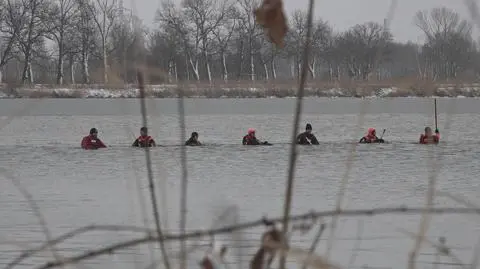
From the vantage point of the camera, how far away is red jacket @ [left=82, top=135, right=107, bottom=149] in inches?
806

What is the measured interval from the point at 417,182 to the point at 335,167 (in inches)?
121

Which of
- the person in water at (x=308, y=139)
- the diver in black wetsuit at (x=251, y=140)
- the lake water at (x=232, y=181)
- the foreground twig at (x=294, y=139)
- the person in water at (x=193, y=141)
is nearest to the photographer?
the foreground twig at (x=294, y=139)

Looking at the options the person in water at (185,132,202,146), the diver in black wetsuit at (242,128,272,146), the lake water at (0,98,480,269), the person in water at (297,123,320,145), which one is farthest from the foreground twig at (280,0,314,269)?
the diver in black wetsuit at (242,128,272,146)

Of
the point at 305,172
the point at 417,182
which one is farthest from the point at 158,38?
the point at 305,172

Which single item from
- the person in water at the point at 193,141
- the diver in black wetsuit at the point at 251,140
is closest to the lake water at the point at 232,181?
the person in water at the point at 193,141

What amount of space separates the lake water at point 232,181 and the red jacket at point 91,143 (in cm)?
21

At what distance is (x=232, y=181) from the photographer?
13828 mm

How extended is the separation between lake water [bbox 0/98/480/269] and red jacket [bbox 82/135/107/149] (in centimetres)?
21

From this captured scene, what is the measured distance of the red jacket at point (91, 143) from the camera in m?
20.5

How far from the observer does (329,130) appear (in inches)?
1081

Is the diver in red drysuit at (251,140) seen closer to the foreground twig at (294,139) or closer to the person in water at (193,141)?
the person in water at (193,141)

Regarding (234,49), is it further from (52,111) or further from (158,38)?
(158,38)

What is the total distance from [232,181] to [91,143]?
24.9 ft

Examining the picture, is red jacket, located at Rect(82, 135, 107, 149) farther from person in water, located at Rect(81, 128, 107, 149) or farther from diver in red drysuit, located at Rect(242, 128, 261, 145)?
diver in red drysuit, located at Rect(242, 128, 261, 145)
